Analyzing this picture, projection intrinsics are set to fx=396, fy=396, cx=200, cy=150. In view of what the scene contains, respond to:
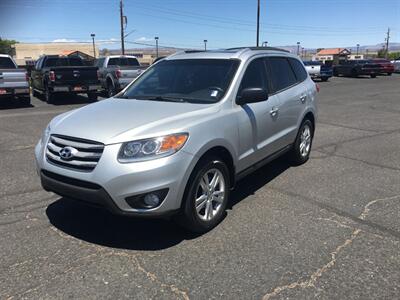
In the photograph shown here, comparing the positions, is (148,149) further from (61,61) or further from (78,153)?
(61,61)

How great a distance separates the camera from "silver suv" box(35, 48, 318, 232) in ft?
11.2

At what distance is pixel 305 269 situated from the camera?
3.35 metres

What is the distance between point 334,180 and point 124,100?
318 centimetres

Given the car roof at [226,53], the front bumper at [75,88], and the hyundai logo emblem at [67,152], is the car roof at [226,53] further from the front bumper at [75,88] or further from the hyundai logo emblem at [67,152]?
the front bumper at [75,88]

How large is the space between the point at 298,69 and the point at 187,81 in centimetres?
249

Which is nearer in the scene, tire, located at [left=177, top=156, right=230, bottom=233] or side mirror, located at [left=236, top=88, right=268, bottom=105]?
tire, located at [left=177, top=156, right=230, bottom=233]

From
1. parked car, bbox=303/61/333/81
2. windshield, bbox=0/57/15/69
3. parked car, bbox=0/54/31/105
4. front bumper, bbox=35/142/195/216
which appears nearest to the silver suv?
front bumper, bbox=35/142/195/216

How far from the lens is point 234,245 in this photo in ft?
12.3

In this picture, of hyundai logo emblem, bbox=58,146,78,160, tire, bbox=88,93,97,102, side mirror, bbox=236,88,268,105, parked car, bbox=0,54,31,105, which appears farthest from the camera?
tire, bbox=88,93,97,102

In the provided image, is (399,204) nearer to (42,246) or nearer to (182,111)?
(182,111)

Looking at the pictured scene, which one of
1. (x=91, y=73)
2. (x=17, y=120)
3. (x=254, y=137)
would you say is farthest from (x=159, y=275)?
(x=91, y=73)

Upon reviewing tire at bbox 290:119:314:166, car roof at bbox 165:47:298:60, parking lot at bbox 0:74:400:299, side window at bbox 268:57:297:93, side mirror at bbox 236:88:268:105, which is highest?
car roof at bbox 165:47:298:60

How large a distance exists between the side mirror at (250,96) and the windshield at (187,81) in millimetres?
214

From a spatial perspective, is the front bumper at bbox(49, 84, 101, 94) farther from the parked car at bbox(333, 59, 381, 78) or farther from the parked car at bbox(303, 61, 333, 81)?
the parked car at bbox(333, 59, 381, 78)
